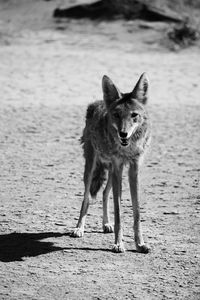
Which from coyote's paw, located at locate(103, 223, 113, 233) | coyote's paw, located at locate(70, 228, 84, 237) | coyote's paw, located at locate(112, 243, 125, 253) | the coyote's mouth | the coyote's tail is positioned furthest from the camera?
the coyote's tail

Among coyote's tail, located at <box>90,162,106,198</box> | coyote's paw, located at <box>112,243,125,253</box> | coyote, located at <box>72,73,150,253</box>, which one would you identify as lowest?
coyote's paw, located at <box>112,243,125,253</box>

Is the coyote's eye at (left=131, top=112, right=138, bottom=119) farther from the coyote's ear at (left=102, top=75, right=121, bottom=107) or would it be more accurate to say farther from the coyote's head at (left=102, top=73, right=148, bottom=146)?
the coyote's ear at (left=102, top=75, right=121, bottom=107)

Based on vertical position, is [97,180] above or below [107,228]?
above

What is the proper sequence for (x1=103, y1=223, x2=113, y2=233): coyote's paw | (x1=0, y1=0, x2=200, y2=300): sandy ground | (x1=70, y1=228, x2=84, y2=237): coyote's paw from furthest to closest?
(x1=103, y1=223, x2=113, y2=233): coyote's paw
(x1=70, y1=228, x2=84, y2=237): coyote's paw
(x1=0, y1=0, x2=200, y2=300): sandy ground

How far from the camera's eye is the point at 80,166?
8219 mm

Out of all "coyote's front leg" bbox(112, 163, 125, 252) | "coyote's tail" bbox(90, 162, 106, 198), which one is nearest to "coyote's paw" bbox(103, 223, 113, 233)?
"coyote's tail" bbox(90, 162, 106, 198)

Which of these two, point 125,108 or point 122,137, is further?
point 125,108

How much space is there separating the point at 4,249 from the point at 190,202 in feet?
7.03

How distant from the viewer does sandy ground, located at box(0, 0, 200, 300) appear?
4844 mm

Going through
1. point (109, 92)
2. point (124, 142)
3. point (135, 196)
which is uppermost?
point (109, 92)

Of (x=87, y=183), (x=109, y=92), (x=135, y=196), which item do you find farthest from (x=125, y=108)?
(x=87, y=183)

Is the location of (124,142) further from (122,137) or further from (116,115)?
(116,115)

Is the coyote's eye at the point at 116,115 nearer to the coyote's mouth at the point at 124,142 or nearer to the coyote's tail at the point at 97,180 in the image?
the coyote's mouth at the point at 124,142

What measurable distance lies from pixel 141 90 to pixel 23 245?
1.58 metres
